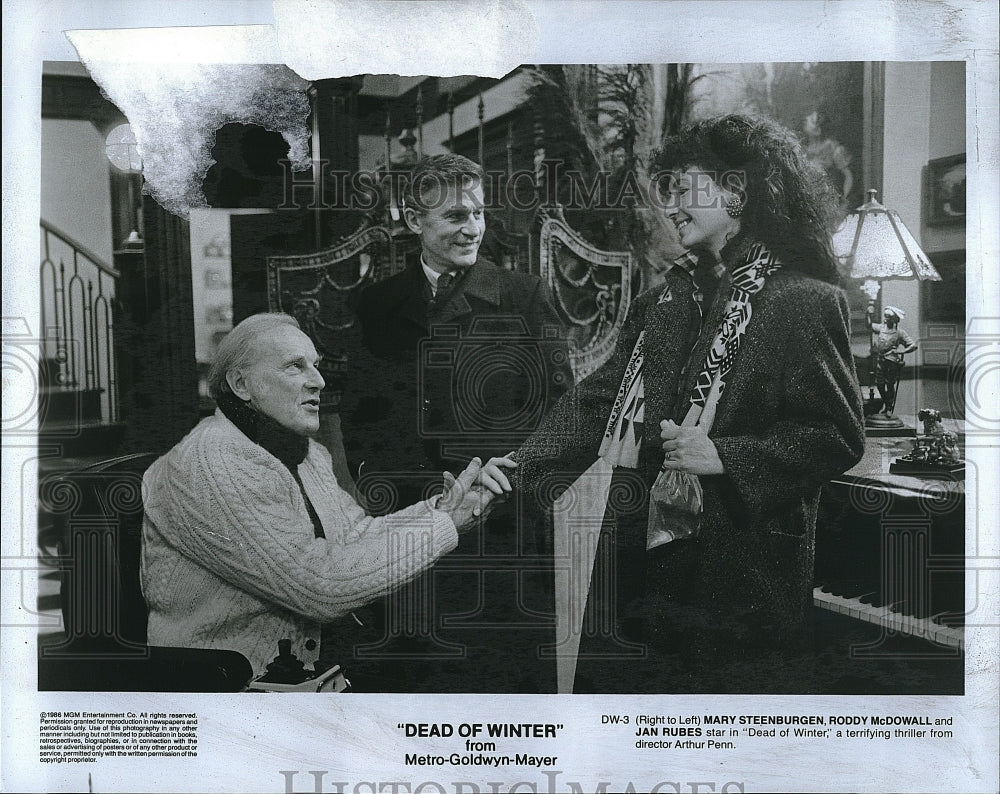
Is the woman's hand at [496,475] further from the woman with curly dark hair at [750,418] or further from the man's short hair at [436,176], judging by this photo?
the man's short hair at [436,176]

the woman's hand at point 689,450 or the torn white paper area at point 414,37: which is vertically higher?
the torn white paper area at point 414,37

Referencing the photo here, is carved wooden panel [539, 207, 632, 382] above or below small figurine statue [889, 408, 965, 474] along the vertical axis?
above

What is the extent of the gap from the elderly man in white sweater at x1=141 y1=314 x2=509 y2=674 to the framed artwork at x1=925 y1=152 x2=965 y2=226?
5.33ft

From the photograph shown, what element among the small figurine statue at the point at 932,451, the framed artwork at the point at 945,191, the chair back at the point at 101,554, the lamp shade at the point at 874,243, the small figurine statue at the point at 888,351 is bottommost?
the chair back at the point at 101,554

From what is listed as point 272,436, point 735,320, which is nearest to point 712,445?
point 735,320

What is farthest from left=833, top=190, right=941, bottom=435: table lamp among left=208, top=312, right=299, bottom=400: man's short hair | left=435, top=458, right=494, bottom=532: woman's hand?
left=208, top=312, right=299, bottom=400: man's short hair

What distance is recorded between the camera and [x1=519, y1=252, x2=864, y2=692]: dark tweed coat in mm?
2561

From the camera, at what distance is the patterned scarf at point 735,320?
8.46 ft

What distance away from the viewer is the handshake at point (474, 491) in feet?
8.56

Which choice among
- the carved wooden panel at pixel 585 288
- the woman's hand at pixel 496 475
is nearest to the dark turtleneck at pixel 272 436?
the woman's hand at pixel 496 475

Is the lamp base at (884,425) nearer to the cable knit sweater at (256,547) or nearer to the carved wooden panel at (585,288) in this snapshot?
the carved wooden panel at (585,288)

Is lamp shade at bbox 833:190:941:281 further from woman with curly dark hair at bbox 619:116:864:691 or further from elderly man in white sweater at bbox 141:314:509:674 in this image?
elderly man in white sweater at bbox 141:314:509:674

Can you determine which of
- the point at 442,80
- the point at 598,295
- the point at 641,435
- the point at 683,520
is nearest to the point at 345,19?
the point at 442,80

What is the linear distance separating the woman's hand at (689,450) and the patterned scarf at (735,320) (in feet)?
0.31
